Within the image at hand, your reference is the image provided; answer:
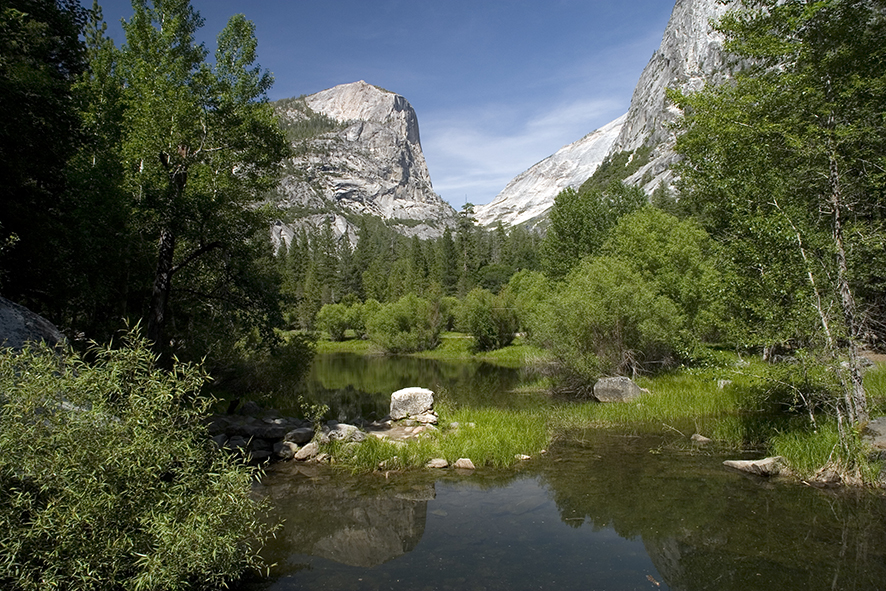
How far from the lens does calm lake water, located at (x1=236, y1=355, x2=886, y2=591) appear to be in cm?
777

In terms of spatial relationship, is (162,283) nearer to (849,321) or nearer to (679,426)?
(679,426)

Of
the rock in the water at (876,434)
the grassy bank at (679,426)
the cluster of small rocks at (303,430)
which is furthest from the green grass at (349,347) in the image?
the rock in the water at (876,434)

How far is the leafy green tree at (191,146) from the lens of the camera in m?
14.5

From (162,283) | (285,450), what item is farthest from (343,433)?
(162,283)

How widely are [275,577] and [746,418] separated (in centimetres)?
1491

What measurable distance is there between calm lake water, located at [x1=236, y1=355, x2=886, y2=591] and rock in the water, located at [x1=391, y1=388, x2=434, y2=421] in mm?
4598

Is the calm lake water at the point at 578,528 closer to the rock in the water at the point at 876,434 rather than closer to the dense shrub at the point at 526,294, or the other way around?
the rock in the water at the point at 876,434

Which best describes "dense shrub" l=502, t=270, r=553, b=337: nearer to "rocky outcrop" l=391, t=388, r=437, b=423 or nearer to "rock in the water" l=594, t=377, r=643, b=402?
"rock in the water" l=594, t=377, r=643, b=402

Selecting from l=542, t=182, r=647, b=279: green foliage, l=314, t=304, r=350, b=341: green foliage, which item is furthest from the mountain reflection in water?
l=314, t=304, r=350, b=341: green foliage

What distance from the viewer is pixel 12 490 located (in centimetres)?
551

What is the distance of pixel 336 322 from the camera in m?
74.1

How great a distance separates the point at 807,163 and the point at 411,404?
46.5 feet

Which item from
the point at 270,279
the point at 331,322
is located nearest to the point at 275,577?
the point at 270,279

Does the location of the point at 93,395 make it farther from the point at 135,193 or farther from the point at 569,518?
the point at 135,193
